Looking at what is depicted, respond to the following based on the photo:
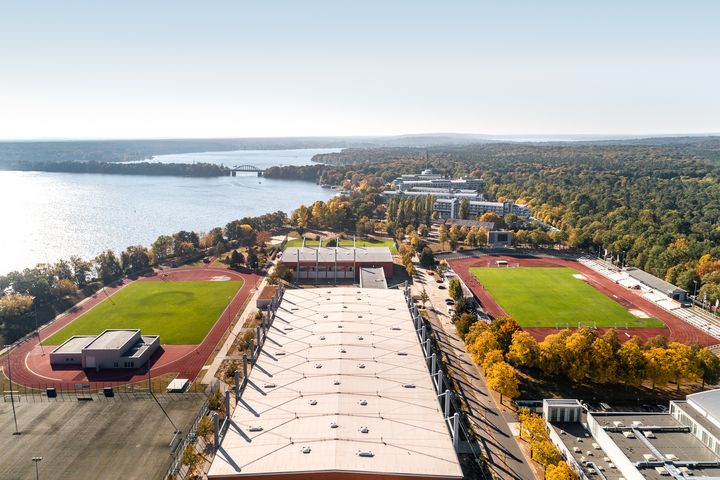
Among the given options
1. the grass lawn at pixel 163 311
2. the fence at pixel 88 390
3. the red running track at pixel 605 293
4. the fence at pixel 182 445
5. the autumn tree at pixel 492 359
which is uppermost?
the autumn tree at pixel 492 359

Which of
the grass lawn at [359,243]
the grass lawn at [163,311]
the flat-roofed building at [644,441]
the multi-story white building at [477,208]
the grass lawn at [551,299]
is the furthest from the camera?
the multi-story white building at [477,208]

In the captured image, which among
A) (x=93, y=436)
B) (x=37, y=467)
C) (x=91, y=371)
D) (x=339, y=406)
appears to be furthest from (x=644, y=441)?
(x=91, y=371)

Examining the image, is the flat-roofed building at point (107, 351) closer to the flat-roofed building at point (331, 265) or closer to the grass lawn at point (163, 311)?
the grass lawn at point (163, 311)

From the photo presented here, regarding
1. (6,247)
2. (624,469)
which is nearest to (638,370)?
(624,469)

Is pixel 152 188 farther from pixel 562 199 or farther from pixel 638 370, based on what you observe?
pixel 638 370

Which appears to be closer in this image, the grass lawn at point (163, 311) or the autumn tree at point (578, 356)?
the autumn tree at point (578, 356)

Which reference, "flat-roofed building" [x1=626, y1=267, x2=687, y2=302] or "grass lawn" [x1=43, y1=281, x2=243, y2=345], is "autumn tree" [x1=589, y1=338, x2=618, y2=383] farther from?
"grass lawn" [x1=43, y1=281, x2=243, y2=345]

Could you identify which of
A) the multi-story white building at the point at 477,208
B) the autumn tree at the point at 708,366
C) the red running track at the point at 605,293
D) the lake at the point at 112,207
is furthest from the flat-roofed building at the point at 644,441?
the multi-story white building at the point at 477,208
